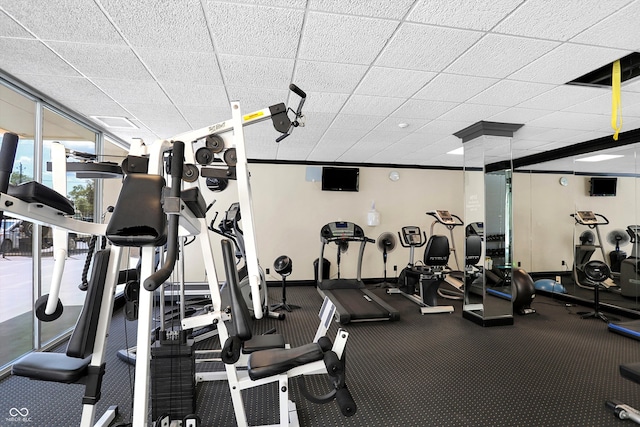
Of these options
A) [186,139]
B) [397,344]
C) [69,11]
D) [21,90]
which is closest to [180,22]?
[69,11]

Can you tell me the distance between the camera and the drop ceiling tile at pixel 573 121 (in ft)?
11.9

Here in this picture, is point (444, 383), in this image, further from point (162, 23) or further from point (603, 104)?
point (162, 23)

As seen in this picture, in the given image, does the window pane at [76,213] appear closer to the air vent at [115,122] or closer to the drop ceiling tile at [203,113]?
the air vent at [115,122]

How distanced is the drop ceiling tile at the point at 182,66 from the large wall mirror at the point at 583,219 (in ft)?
18.3

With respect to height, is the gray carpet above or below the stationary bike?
below

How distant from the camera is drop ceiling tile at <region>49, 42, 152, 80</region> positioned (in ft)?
7.32

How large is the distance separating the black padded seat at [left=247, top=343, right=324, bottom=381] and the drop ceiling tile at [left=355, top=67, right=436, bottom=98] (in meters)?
2.17

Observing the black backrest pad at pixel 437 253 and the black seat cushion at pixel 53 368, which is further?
the black backrest pad at pixel 437 253

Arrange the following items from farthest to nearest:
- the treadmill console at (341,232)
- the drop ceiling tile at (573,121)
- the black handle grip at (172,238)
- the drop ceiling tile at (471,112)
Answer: the treadmill console at (341,232), the drop ceiling tile at (573,121), the drop ceiling tile at (471,112), the black handle grip at (172,238)

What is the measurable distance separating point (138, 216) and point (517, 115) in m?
4.03

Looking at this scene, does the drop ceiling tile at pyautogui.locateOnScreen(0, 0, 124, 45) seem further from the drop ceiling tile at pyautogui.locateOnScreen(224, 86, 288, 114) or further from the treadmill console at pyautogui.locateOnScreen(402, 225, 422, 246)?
the treadmill console at pyautogui.locateOnScreen(402, 225, 422, 246)

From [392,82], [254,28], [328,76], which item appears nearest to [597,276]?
[392,82]

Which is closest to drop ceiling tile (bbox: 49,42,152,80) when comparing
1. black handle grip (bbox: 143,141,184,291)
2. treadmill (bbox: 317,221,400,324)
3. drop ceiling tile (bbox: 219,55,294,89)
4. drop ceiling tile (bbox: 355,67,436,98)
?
drop ceiling tile (bbox: 219,55,294,89)

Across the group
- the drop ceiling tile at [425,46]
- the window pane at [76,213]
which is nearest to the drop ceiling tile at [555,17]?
the drop ceiling tile at [425,46]
